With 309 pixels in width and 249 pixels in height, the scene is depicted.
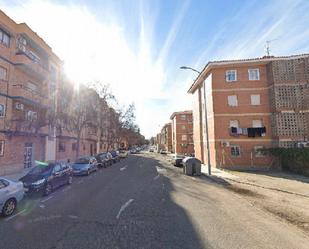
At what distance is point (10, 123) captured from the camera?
58.9ft

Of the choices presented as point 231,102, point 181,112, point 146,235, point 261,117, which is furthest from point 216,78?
point 181,112

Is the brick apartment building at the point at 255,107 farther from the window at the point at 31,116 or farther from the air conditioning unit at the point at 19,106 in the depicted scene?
the air conditioning unit at the point at 19,106

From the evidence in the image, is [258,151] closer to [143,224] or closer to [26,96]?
[143,224]

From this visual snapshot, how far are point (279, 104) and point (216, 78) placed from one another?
23.3ft

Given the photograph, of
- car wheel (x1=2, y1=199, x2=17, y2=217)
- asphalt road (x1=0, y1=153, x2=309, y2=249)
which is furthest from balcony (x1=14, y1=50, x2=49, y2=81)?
car wheel (x1=2, y1=199, x2=17, y2=217)

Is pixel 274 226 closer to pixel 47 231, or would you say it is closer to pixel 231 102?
pixel 47 231

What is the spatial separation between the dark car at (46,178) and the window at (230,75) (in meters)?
19.5

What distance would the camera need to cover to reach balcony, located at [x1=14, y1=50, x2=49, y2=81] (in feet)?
62.1

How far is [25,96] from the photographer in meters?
19.0

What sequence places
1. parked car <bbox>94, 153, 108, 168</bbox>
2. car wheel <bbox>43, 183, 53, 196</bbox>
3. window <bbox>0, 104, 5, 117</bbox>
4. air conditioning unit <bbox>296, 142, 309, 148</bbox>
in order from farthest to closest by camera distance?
parked car <bbox>94, 153, 108, 168</bbox>, air conditioning unit <bbox>296, 142, 309, 148</bbox>, window <bbox>0, 104, 5, 117</bbox>, car wheel <bbox>43, 183, 53, 196</bbox>

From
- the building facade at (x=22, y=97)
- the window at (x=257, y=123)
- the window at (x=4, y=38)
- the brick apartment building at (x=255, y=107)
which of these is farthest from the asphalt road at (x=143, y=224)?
the window at (x=257, y=123)

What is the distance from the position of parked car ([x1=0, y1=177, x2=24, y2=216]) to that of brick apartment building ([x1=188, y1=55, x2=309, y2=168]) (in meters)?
19.7

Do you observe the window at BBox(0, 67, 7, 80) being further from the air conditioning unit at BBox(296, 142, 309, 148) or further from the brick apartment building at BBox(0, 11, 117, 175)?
the air conditioning unit at BBox(296, 142, 309, 148)

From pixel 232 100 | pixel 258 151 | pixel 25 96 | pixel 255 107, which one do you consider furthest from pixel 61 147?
pixel 255 107
